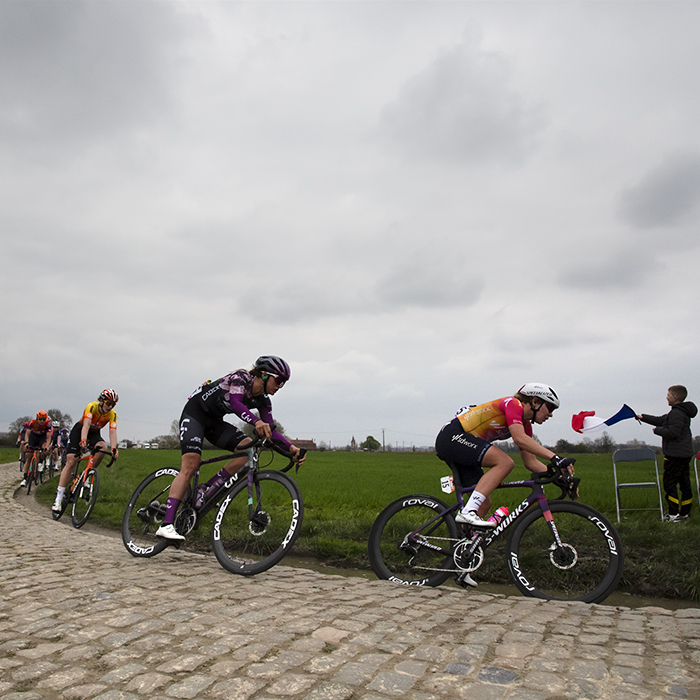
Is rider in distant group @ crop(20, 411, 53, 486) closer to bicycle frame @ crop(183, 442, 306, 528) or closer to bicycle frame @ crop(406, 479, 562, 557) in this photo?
bicycle frame @ crop(183, 442, 306, 528)

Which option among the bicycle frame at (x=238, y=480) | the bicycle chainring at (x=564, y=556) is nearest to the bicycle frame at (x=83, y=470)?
the bicycle frame at (x=238, y=480)

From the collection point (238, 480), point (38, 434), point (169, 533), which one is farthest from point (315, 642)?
point (38, 434)

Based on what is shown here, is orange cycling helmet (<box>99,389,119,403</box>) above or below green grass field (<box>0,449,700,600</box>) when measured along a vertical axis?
above

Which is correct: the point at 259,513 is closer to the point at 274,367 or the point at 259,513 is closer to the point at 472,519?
the point at 274,367

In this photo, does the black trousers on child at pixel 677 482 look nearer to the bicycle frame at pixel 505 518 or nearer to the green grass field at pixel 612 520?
the green grass field at pixel 612 520

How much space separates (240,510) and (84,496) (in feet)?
16.9

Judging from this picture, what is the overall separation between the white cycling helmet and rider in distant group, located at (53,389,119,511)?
291 inches

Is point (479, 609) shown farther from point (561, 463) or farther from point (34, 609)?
point (34, 609)

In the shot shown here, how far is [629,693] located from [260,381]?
13.9 feet

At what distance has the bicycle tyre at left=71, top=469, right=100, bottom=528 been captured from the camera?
985 centimetres

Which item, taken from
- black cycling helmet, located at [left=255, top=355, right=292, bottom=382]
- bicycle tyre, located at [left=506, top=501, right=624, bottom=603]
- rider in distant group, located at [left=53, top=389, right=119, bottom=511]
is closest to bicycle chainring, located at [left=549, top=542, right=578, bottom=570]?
bicycle tyre, located at [left=506, top=501, right=624, bottom=603]

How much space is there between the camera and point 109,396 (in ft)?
33.6

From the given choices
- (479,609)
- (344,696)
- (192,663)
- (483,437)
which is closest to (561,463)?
(483,437)

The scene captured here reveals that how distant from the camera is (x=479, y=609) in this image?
4.62 metres
